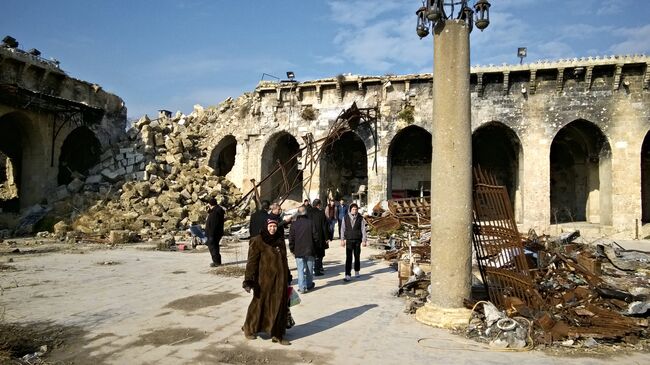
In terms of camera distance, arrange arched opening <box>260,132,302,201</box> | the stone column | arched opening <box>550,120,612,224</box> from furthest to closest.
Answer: arched opening <box>260,132,302,201</box>
arched opening <box>550,120,612,224</box>
the stone column

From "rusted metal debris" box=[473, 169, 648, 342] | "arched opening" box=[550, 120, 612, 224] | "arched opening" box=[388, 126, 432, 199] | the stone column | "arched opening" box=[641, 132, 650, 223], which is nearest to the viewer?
"rusted metal debris" box=[473, 169, 648, 342]

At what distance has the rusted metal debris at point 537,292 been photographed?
16.5ft

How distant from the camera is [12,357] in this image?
4129 millimetres

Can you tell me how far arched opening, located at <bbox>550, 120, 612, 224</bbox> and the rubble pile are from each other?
15.7m

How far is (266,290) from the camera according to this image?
4.90m

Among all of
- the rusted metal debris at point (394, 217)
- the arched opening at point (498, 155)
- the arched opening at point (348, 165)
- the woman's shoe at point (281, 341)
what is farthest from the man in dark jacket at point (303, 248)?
the arched opening at point (498, 155)

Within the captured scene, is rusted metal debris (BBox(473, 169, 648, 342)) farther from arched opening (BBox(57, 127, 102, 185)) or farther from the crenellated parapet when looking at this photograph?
arched opening (BBox(57, 127, 102, 185))

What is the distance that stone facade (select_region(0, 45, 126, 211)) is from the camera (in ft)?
59.2

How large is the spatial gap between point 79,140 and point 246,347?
22.2 meters

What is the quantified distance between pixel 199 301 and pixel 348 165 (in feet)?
60.7

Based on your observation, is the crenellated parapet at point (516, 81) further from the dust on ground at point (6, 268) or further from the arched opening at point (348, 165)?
the dust on ground at point (6, 268)

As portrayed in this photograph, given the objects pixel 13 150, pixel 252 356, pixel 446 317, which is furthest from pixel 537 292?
pixel 13 150

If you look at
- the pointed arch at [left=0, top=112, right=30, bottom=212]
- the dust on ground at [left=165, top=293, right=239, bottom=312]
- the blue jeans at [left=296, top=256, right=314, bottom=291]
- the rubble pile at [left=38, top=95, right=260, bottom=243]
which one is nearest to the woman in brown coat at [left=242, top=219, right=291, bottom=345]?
the dust on ground at [left=165, top=293, right=239, bottom=312]

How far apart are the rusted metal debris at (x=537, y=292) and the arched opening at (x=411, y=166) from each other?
16.4 m
